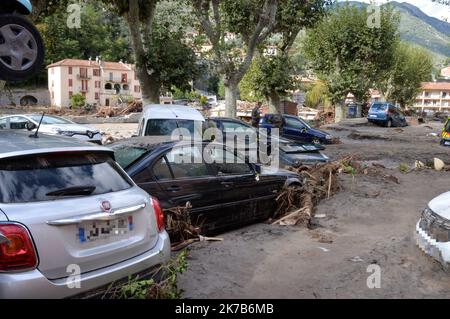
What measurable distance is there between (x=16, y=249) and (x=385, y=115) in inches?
1173

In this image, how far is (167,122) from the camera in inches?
387

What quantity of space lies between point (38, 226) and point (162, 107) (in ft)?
26.2

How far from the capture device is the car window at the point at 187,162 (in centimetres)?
564

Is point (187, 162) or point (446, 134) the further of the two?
point (446, 134)

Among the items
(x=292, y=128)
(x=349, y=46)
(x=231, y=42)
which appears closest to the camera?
(x=292, y=128)

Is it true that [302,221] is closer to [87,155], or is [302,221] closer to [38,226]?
[87,155]

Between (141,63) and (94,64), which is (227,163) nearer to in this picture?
(141,63)

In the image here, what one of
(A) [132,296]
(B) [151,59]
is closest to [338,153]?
(B) [151,59]

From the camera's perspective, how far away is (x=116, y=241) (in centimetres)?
330

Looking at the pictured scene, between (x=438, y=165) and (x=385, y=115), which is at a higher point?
(x=385, y=115)

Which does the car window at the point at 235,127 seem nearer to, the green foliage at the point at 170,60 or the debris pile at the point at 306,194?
the debris pile at the point at 306,194

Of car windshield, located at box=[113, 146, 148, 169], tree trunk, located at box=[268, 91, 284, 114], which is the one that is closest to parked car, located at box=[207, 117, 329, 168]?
car windshield, located at box=[113, 146, 148, 169]

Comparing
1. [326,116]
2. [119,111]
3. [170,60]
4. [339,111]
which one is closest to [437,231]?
[170,60]
